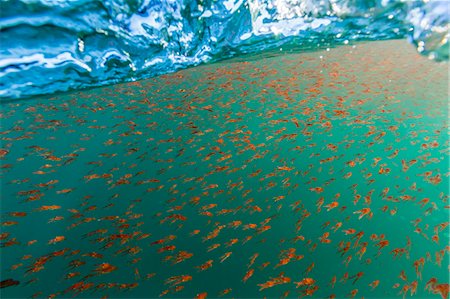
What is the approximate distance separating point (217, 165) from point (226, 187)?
1.02 metres

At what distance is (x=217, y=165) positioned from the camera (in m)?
7.25

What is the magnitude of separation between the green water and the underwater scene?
0.04m

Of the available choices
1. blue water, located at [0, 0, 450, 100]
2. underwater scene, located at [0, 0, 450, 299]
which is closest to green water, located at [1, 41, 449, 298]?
underwater scene, located at [0, 0, 450, 299]

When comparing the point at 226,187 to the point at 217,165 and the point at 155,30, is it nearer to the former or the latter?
the point at 217,165

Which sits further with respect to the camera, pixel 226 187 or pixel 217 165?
pixel 217 165

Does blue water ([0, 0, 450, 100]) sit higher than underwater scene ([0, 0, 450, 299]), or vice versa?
blue water ([0, 0, 450, 100])

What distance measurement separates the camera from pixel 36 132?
Answer: 9.61 metres

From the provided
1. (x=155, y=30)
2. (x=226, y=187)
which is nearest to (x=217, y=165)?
(x=226, y=187)

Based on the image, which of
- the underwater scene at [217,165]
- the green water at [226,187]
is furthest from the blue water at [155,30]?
the green water at [226,187]

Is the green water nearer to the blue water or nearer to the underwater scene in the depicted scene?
the underwater scene

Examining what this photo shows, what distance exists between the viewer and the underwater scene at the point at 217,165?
442cm

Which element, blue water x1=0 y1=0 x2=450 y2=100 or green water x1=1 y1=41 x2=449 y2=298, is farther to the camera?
blue water x1=0 y1=0 x2=450 y2=100

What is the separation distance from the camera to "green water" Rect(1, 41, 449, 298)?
4.40 m

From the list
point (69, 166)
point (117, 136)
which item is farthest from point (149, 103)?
Answer: point (69, 166)
